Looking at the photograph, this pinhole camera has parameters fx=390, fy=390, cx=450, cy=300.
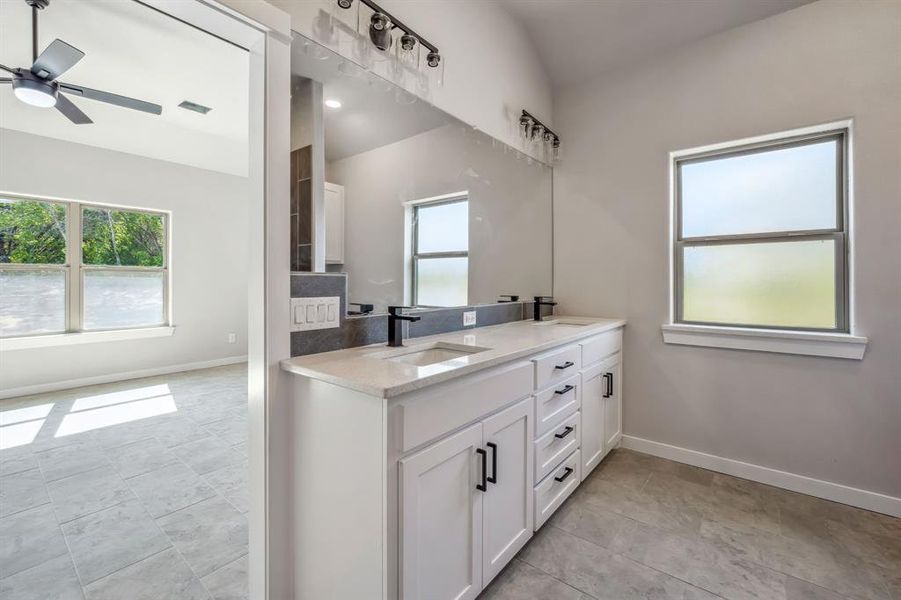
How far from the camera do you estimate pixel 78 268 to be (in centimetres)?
453

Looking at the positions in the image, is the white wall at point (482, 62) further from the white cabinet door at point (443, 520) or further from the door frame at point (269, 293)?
the white cabinet door at point (443, 520)

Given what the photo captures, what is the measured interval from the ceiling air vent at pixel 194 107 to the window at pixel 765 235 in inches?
169

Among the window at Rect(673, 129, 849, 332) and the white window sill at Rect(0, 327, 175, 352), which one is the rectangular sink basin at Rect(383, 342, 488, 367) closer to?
the window at Rect(673, 129, 849, 332)

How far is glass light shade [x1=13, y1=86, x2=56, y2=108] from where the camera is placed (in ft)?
8.29

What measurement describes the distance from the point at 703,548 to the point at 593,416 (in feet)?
2.51

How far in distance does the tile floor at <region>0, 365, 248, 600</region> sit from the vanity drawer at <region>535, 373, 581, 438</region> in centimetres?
139

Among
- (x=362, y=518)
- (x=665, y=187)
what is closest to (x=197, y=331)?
(x=362, y=518)

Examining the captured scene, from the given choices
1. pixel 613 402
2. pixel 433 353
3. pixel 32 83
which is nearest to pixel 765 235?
pixel 613 402

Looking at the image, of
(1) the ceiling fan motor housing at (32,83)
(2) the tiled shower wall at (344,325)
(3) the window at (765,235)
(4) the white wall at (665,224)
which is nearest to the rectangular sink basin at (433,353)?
(2) the tiled shower wall at (344,325)

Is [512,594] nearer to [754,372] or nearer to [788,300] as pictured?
[754,372]

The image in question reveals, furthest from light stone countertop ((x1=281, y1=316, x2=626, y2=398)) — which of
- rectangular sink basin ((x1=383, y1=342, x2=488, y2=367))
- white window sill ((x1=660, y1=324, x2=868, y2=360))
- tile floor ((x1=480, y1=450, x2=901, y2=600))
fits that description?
tile floor ((x1=480, y1=450, x2=901, y2=600))

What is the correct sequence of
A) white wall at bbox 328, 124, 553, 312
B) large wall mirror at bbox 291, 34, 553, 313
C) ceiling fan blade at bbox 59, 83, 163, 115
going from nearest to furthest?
large wall mirror at bbox 291, 34, 553, 313 → white wall at bbox 328, 124, 553, 312 → ceiling fan blade at bbox 59, 83, 163, 115

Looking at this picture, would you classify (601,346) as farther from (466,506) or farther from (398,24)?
(398,24)

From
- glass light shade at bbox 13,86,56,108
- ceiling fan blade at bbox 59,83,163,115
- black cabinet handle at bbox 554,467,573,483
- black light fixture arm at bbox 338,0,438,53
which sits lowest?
black cabinet handle at bbox 554,467,573,483
